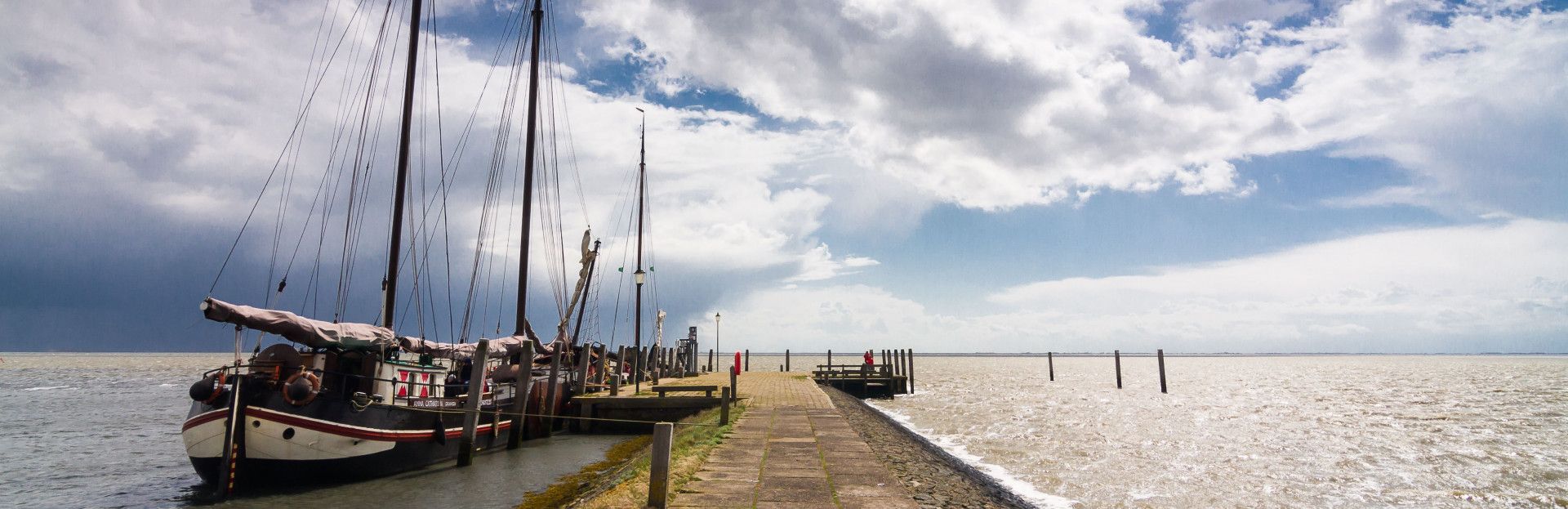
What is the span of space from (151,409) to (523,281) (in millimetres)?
21864

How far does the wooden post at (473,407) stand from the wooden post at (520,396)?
126 cm

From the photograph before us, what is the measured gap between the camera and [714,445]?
1195 centimetres

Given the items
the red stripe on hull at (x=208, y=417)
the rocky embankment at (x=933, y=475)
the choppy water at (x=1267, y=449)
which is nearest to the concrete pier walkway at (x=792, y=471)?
the rocky embankment at (x=933, y=475)

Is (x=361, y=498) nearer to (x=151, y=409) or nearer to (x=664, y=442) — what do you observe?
(x=664, y=442)

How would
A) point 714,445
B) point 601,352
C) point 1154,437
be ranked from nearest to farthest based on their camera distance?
point 714,445 < point 1154,437 < point 601,352

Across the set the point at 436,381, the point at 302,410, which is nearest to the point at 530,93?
the point at 436,381

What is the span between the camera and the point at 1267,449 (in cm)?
1903

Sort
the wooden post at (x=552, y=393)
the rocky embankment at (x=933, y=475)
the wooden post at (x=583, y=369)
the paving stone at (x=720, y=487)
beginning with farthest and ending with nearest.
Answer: the wooden post at (x=583, y=369) < the wooden post at (x=552, y=393) < the rocky embankment at (x=933, y=475) < the paving stone at (x=720, y=487)

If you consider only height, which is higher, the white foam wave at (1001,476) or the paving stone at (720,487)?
the paving stone at (720,487)

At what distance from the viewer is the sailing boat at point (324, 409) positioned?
12461 mm

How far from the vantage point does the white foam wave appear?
41.9 feet

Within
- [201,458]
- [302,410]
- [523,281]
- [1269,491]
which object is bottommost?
[1269,491]

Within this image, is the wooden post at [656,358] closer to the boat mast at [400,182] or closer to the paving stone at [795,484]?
the boat mast at [400,182]

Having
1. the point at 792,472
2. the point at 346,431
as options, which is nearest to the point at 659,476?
A: the point at 792,472
